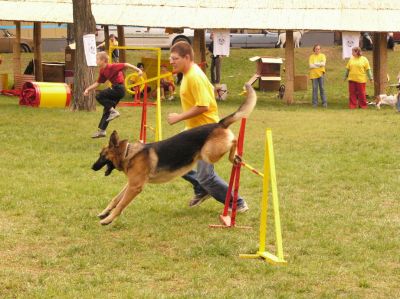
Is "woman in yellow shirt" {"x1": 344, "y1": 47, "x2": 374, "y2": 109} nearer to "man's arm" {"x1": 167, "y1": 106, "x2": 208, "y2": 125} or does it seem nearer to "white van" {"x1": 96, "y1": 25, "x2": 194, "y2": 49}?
"white van" {"x1": 96, "y1": 25, "x2": 194, "y2": 49}

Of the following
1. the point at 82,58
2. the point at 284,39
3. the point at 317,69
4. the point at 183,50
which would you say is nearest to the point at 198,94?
the point at 183,50

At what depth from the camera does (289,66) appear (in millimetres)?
27625

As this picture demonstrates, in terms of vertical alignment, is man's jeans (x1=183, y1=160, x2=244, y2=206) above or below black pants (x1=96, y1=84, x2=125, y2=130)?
below

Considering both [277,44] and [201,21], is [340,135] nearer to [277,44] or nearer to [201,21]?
[201,21]

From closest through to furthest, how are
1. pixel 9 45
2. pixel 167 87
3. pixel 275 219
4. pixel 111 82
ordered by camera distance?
pixel 275 219
pixel 111 82
pixel 167 87
pixel 9 45

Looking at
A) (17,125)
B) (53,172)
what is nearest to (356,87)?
(17,125)

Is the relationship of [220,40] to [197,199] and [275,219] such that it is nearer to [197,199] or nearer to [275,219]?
[197,199]

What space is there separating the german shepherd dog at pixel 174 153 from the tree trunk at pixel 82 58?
13.9 metres

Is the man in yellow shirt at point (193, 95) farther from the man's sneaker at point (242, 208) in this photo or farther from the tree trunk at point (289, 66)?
the tree trunk at point (289, 66)

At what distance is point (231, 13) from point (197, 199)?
58.1ft

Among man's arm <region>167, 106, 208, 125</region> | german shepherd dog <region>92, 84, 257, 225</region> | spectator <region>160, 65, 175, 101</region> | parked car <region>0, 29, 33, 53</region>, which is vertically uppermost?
parked car <region>0, 29, 33, 53</region>

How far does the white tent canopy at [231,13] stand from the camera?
27.3 meters

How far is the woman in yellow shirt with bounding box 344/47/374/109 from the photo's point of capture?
26.3m

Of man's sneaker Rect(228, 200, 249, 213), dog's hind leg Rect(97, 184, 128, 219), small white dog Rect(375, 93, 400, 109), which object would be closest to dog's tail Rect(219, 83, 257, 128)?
dog's hind leg Rect(97, 184, 128, 219)
